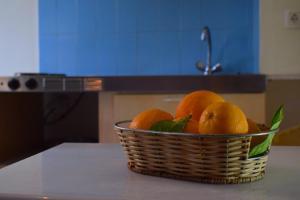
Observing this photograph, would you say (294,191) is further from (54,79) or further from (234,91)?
(54,79)

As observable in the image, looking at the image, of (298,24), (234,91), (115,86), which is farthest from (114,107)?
(298,24)

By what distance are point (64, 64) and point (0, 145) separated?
86cm

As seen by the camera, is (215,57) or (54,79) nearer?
(54,79)

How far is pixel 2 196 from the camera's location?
1.53 feet

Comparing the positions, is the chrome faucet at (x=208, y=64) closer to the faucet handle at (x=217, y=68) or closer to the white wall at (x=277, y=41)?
the faucet handle at (x=217, y=68)

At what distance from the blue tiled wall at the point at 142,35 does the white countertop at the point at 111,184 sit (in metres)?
2.01

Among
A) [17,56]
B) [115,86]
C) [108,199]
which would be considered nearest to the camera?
[108,199]

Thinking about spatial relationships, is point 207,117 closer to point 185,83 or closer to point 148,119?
point 148,119

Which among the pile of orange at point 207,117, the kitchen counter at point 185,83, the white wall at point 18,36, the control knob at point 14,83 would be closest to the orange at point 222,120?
the pile of orange at point 207,117

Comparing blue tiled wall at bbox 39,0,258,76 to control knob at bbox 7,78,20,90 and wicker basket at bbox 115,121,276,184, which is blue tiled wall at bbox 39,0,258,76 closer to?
control knob at bbox 7,78,20,90

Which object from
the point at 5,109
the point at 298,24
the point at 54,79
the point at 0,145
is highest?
the point at 298,24

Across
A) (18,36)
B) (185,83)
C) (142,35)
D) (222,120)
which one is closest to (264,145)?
(222,120)

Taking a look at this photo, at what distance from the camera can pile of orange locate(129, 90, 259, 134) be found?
51 centimetres

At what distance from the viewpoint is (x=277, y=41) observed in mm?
2301
